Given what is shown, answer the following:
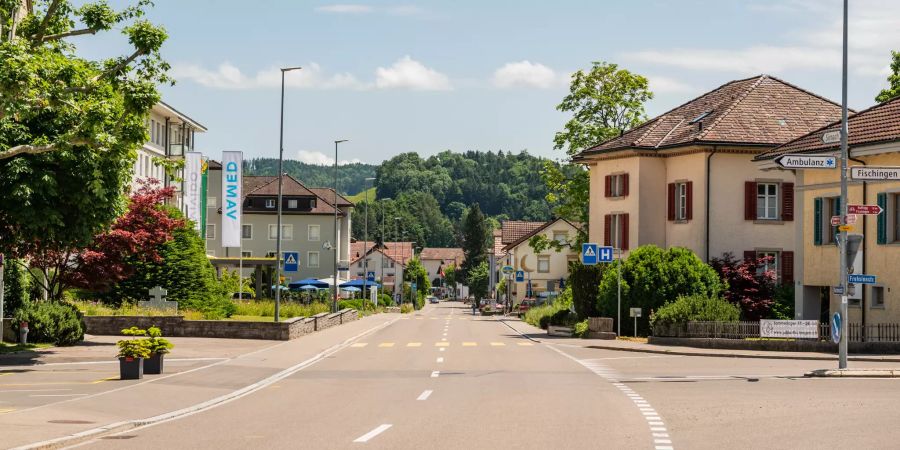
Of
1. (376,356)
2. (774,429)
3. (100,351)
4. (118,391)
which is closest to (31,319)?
(100,351)

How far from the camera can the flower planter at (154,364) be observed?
25.2 metres

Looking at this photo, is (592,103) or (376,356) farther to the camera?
(592,103)

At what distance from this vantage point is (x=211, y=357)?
31.5 m

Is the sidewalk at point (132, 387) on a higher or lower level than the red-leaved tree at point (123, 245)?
lower

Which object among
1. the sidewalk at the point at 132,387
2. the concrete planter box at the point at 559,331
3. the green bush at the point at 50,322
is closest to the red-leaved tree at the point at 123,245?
the green bush at the point at 50,322

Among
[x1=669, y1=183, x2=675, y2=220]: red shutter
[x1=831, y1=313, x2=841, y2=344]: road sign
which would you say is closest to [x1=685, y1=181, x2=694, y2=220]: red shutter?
[x1=669, y1=183, x2=675, y2=220]: red shutter

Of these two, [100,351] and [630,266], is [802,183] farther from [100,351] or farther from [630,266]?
[100,351]

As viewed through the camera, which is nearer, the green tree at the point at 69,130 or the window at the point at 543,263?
the green tree at the point at 69,130

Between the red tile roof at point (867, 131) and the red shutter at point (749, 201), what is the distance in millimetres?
7524

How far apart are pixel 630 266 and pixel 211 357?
1835cm

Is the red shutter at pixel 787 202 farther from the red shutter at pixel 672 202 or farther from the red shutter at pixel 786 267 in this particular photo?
the red shutter at pixel 672 202

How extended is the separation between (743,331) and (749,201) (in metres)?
13.4

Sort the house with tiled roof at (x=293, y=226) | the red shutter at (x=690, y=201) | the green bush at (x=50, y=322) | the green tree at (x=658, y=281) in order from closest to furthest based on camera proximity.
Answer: the green bush at (x=50, y=322), the green tree at (x=658, y=281), the red shutter at (x=690, y=201), the house with tiled roof at (x=293, y=226)

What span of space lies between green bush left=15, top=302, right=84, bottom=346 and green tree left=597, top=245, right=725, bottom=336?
20.4m
